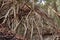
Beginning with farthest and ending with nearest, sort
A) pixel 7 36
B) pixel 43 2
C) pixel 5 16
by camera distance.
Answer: pixel 43 2
pixel 5 16
pixel 7 36

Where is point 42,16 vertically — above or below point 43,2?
below

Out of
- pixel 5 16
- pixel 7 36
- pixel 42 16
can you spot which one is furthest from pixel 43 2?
pixel 7 36

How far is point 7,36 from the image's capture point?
76.1 inches

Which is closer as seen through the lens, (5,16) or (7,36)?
(7,36)

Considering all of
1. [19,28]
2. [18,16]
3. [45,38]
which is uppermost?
[18,16]

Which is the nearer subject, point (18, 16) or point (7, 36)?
point (7, 36)

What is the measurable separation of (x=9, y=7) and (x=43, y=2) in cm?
43

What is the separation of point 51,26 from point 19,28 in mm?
376

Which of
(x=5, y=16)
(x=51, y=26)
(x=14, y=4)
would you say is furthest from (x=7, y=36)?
(x=51, y=26)

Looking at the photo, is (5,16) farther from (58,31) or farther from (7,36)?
(58,31)

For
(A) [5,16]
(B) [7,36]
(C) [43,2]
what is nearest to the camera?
(B) [7,36]

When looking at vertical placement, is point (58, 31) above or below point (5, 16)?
below

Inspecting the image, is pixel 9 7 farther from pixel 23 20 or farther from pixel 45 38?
pixel 45 38

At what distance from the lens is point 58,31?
2211 mm
